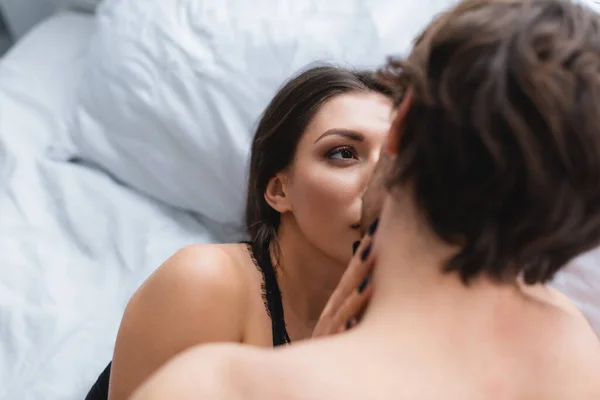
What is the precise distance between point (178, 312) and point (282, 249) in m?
0.21

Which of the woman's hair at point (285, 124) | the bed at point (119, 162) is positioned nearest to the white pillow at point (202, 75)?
the bed at point (119, 162)

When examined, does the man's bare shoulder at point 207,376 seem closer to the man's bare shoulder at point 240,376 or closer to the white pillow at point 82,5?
the man's bare shoulder at point 240,376

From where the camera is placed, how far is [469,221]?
47 centimetres

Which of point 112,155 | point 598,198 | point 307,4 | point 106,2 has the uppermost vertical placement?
point 598,198

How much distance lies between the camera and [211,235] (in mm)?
1267

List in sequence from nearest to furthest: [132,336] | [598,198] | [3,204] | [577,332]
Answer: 1. [598,198]
2. [577,332]
3. [132,336]
4. [3,204]

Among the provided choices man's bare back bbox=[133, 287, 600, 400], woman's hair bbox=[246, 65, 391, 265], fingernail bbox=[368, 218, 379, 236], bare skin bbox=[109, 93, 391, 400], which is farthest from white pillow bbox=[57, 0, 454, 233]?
man's bare back bbox=[133, 287, 600, 400]

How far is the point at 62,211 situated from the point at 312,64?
58 centimetres

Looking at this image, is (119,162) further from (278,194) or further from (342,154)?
(342,154)

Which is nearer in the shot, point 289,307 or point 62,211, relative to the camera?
point 289,307

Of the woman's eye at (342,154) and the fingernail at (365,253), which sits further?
the woman's eye at (342,154)

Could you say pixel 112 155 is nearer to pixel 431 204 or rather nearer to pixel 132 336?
pixel 132 336

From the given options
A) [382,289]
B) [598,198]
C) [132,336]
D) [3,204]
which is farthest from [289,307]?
[3,204]

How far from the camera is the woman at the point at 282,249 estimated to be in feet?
2.54
